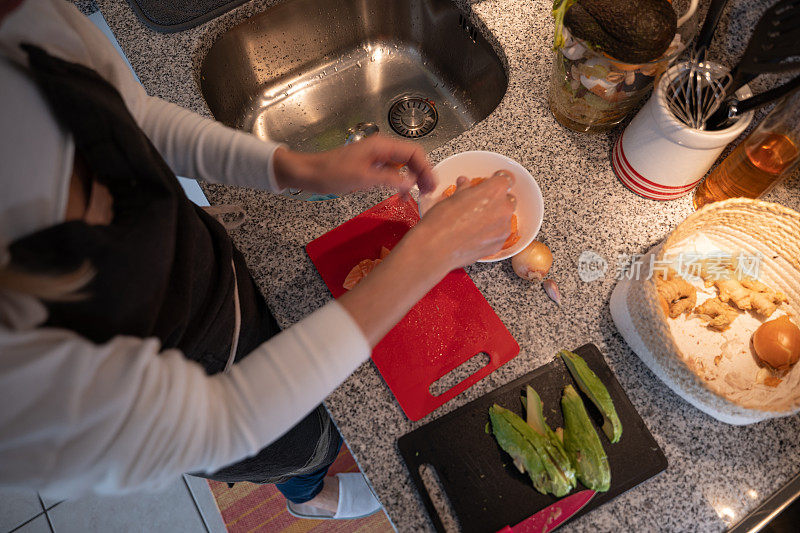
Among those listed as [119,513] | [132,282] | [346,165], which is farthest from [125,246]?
[119,513]

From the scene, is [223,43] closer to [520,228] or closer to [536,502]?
[520,228]

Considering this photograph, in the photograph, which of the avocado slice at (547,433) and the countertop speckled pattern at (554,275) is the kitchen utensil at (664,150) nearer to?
the countertop speckled pattern at (554,275)

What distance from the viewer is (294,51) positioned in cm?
124

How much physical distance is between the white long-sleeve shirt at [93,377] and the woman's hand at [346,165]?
22 centimetres

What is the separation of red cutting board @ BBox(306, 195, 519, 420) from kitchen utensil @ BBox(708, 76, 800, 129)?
43cm

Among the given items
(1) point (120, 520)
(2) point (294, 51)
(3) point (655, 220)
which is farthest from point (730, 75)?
(1) point (120, 520)

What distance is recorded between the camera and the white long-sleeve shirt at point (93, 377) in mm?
368

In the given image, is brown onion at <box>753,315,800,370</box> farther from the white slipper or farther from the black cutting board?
the white slipper

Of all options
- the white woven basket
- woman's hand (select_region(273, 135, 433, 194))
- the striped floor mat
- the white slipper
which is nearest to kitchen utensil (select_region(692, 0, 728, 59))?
the white woven basket

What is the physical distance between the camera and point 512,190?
2.61 ft

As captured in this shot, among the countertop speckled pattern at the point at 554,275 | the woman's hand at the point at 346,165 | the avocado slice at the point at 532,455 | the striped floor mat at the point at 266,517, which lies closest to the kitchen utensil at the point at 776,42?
the countertop speckled pattern at the point at 554,275

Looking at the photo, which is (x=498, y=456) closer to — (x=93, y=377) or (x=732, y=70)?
(x=93, y=377)

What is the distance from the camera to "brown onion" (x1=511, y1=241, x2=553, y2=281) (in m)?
0.75

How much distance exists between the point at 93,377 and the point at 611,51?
757mm
